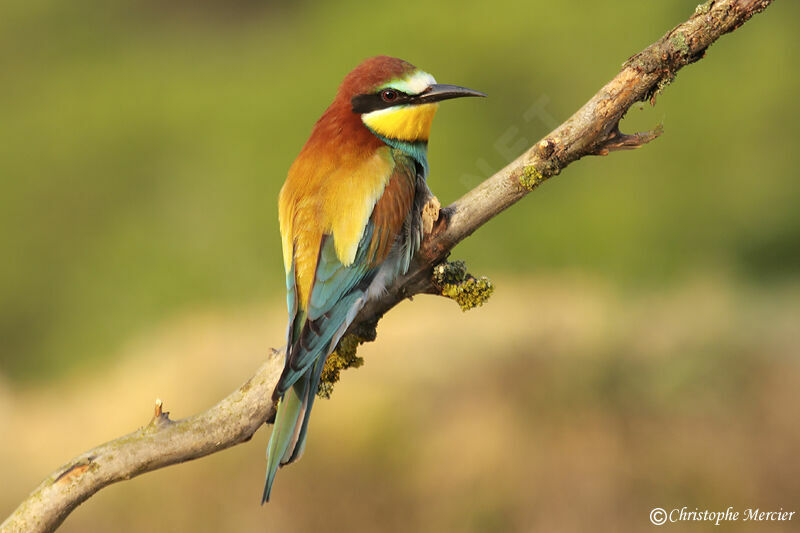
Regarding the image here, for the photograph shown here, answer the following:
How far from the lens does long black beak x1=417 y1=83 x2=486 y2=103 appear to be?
1490mm

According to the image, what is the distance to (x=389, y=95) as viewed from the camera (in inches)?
59.4

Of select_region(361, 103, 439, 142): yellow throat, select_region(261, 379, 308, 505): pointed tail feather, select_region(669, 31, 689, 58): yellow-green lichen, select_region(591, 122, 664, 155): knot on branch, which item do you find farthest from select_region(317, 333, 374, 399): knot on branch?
select_region(669, 31, 689, 58): yellow-green lichen

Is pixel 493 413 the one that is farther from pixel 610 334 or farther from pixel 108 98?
pixel 108 98

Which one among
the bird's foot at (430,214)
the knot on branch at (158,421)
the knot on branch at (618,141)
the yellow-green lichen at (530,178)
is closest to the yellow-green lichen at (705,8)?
the knot on branch at (618,141)

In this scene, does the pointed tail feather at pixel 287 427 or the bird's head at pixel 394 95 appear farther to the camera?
the bird's head at pixel 394 95

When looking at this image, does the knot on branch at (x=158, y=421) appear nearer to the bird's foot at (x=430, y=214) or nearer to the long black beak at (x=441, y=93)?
the bird's foot at (x=430, y=214)

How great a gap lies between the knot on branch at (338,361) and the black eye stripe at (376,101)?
436mm

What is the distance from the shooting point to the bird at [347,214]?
53.9 inches

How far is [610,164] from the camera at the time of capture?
12.2 feet

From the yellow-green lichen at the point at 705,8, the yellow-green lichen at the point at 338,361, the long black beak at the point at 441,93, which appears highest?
the long black beak at the point at 441,93

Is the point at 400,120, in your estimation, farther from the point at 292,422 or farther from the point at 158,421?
the point at 158,421

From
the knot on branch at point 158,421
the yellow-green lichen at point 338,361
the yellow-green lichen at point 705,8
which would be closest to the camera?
the yellow-green lichen at point 705,8

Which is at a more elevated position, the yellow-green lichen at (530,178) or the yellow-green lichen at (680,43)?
the yellow-green lichen at (680,43)

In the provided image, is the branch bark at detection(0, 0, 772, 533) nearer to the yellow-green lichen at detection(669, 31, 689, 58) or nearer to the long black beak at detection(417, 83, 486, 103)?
the yellow-green lichen at detection(669, 31, 689, 58)
